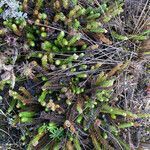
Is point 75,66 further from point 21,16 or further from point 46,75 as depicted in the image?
point 21,16

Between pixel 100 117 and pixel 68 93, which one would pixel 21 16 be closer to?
pixel 68 93

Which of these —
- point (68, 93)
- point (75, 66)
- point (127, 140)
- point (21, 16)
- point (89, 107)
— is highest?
point (21, 16)

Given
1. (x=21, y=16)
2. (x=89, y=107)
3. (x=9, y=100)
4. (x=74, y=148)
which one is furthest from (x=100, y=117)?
(x=21, y=16)

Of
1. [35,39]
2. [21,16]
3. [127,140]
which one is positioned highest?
[21,16]

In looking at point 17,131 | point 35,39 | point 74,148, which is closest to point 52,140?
point 74,148

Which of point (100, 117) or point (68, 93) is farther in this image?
point (100, 117)

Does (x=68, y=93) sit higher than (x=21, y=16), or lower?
lower
